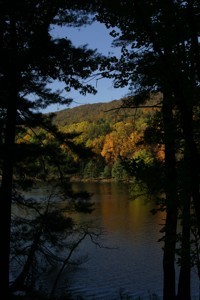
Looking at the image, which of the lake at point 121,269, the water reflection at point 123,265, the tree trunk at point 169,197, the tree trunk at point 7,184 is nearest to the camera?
the tree trunk at point 169,197

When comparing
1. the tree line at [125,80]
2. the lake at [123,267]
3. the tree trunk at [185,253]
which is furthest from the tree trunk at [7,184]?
the lake at [123,267]

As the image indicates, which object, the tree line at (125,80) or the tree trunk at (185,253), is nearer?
the tree line at (125,80)

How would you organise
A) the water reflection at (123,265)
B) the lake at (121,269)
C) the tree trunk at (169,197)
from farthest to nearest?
1. the water reflection at (123,265)
2. the lake at (121,269)
3. the tree trunk at (169,197)

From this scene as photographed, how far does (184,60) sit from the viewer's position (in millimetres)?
4895

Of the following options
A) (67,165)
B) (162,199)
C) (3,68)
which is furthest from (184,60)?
(67,165)

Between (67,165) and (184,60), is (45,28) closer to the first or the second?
(184,60)

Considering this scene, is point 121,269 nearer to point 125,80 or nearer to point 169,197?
point 169,197

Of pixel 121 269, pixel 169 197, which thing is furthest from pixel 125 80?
pixel 121 269

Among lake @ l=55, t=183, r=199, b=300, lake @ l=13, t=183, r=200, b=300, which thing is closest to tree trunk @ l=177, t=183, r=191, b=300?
lake @ l=55, t=183, r=199, b=300

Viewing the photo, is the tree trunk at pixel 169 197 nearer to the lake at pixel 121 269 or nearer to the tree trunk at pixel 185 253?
the tree trunk at pixel 185 253

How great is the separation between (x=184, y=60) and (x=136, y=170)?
1.95 m

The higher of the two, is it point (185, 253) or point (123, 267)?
point (185, 253)

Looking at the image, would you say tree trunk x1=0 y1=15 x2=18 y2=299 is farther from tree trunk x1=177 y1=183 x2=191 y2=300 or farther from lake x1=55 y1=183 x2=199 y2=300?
lake x1=55 y1=183 x2=199 y2=300

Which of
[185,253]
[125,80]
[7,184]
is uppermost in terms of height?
[125,80]
